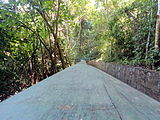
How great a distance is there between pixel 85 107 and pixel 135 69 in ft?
3.92

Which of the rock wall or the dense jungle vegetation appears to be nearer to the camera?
the rock wall

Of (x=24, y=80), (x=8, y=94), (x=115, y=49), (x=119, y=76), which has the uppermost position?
(x=115, y=49)

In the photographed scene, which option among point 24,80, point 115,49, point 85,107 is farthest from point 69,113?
point 115,49

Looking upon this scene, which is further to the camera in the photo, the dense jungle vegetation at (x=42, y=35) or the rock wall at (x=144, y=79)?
the dense jungle vegetation at (x=42, y=35)

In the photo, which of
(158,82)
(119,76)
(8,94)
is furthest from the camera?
(8,94)

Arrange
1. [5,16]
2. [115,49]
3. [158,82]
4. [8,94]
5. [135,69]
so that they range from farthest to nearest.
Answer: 1. [115,49]
2. [8,94]
3. [5,16]
4. [135,69]
5. [158,82]

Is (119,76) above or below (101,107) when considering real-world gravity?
below

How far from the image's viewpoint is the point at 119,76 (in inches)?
75.6

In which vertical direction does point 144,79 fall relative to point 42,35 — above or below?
below

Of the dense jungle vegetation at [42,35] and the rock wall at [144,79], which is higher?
the dense jungle vegetation at [42,35]

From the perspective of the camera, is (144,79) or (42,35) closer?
(144,79)

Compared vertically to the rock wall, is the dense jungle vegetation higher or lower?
higher

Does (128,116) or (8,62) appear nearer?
(128,116)

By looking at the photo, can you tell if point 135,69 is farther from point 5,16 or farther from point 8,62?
point 8,62
